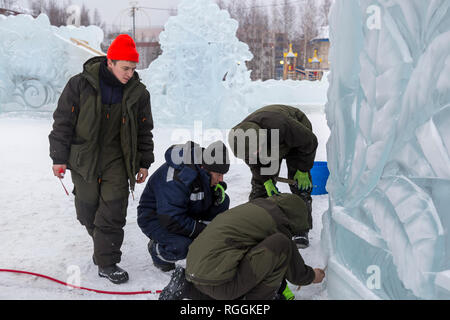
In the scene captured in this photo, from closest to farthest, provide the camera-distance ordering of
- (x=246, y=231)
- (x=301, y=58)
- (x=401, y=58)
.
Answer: (x=401, y=58)
(x=246, y=231)
(x=301, y=58)

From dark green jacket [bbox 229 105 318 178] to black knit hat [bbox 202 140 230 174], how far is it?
0.36 metres

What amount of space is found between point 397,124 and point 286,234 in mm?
695

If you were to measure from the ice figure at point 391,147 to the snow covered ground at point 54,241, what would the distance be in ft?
1.77

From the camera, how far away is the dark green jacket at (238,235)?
70.2 inches

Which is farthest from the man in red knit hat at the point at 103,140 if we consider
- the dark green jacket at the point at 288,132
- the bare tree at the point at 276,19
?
the bare tree at the point at 276,19

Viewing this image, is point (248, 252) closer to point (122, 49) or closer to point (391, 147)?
point (391, 147)

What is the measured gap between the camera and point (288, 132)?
2732 mm

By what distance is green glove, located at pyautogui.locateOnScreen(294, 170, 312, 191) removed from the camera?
9.86 feet

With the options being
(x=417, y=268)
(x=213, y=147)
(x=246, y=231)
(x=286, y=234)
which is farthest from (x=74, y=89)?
(x=417, y=268)

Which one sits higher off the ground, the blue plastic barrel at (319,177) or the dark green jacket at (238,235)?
the dark green jacket at (238,235)

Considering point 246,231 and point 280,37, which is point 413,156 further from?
point 280,37

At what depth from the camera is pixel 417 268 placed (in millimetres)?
1500

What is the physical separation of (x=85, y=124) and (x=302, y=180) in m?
1.58

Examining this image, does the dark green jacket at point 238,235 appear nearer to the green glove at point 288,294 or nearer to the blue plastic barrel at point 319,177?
the green glove at point 288,294
